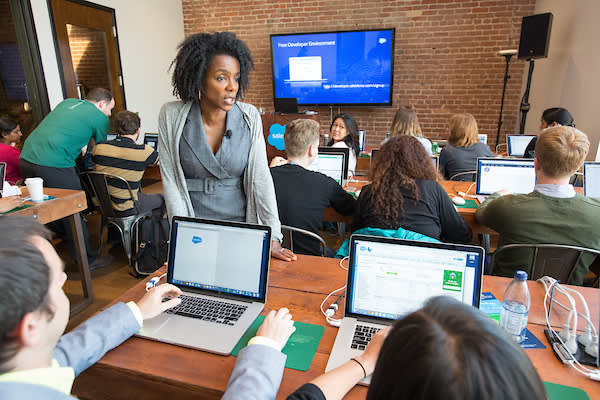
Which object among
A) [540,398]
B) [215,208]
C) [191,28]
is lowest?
[215,208]

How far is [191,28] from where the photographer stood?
21.7 ft

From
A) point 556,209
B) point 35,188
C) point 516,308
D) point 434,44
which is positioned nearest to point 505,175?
point 556,209

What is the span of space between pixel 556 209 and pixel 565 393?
3.37ft

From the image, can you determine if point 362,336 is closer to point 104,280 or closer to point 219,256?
point 219,256

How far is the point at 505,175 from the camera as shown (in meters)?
2.59

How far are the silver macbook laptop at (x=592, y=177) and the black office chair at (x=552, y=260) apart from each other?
3.13ft

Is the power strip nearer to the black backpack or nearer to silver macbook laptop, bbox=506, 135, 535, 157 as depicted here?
the black backpack

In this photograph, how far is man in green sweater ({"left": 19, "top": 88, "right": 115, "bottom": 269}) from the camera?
2879 mm

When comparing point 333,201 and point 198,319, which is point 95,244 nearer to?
point 333,201

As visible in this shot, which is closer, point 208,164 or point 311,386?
point 311,386

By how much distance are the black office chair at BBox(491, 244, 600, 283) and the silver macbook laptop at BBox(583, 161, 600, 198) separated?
0.96 meters

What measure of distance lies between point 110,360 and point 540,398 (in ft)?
3.12

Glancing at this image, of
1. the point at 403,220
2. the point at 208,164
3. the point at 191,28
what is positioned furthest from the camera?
the point at 191,28

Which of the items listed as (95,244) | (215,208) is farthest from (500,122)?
(95,244)
